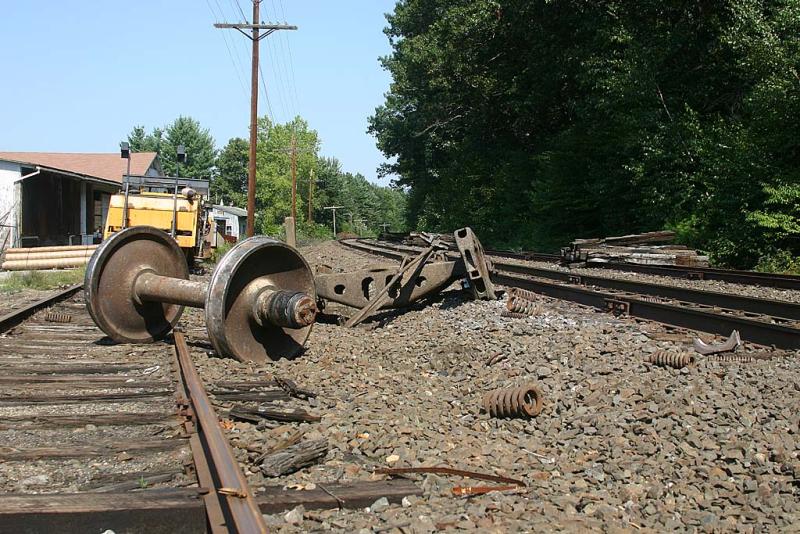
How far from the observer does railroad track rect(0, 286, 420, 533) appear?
290 centimetres

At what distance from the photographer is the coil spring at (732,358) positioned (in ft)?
19.9

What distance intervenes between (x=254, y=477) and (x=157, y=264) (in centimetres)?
539

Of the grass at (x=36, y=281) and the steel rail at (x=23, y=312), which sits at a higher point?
the steel rail at (x=23, y=312)

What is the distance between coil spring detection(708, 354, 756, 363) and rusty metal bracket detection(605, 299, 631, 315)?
8.73ft

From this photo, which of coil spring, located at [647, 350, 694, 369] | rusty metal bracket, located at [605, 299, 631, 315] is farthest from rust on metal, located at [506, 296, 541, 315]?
coil spring, located at [647, 350, 694, 369]

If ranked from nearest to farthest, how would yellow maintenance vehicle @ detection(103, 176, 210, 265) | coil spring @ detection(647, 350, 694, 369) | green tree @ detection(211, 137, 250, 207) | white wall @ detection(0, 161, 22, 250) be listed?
coil spring @ detection(647, 350, 694, 369)
yellow maintenance vehicle @ detection(103, 176, 210, 265)
white wall @ detection(0, 161, 22, 250)
green tree @ detection(211, 137, 250, 207)

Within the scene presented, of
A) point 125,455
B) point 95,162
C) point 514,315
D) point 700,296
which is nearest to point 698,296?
point 700,296

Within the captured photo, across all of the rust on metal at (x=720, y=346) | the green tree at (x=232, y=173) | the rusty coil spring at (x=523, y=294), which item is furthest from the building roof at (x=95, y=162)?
the green tree at (x=232, y=173)

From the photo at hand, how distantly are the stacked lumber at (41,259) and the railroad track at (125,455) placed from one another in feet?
49.9

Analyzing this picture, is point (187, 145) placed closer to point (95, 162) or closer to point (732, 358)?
point (95, 162)

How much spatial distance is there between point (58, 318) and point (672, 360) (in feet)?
25.6

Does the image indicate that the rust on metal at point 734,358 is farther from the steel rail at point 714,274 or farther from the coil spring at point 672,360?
the steel rail at point 714,274

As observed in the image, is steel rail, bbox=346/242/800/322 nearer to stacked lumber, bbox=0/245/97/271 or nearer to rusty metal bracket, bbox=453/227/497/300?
rusty metal bracket, bbox=453/227/497/300

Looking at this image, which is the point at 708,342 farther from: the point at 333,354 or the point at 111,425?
the point at 111,425
